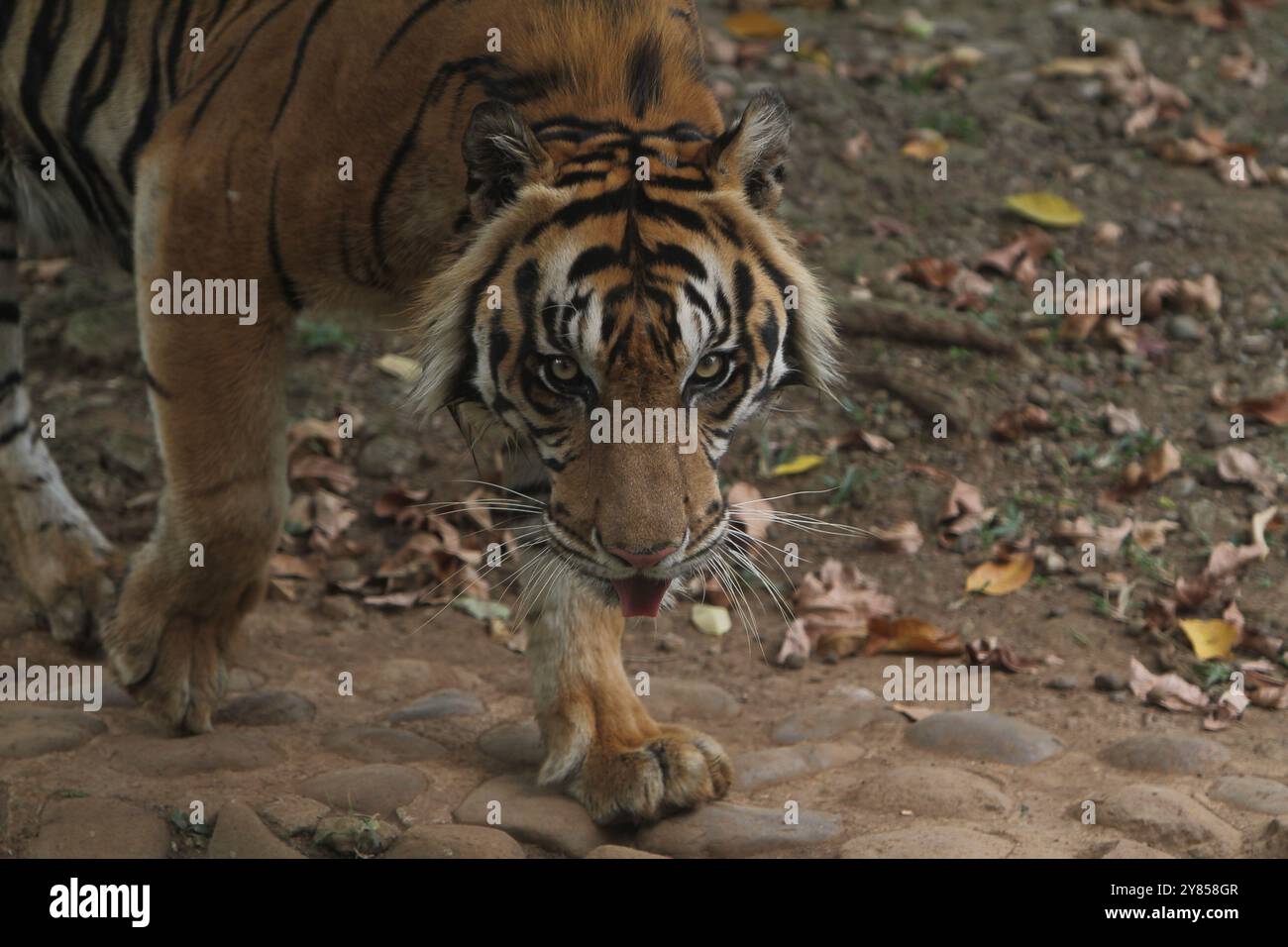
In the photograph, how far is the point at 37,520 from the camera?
4.83 metres

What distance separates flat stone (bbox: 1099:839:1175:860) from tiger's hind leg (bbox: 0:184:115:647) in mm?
2855

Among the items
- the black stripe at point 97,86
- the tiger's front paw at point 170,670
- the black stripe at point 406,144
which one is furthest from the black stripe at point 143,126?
the tiger's front paw at point 170,670

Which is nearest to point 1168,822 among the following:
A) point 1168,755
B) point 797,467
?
point 1168,755

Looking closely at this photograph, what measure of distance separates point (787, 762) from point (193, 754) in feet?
4.83

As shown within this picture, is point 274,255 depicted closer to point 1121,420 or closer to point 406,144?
point 406,144

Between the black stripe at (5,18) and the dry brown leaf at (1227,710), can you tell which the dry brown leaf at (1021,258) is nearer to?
the dry brown leaf at (1227,710)

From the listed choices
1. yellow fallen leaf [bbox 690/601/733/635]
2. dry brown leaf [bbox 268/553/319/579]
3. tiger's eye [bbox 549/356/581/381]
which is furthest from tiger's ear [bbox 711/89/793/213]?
dry brown leaf [bbox 268/553/319/579]

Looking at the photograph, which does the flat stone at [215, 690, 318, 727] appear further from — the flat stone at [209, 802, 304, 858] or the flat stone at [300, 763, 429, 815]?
the flat stone at [209, 802, 304, 858]

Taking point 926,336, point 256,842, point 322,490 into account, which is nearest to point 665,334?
point 256,842

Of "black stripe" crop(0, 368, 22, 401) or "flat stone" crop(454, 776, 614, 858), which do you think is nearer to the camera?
"flat stone" crop(454, 776, 614, 858)

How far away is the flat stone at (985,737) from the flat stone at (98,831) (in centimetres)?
189

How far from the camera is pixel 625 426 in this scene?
3291mm

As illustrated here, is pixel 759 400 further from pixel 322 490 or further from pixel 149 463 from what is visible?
pixel 149 463

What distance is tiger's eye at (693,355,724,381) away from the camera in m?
3.39
